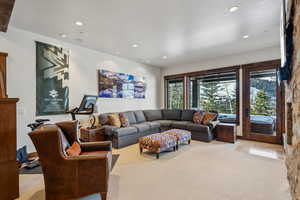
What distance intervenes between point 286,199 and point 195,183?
3.68 feet

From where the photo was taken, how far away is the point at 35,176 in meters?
2.53

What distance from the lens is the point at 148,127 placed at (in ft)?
16.0

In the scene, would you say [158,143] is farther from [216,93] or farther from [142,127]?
[216,93]

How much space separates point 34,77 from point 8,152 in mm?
2218

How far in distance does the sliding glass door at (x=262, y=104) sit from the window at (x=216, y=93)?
43 cm

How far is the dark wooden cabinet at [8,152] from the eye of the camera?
6.05 feet

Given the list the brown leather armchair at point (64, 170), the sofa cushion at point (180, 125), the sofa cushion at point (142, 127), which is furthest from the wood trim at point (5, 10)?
the sofa cushion at point (180, 125)

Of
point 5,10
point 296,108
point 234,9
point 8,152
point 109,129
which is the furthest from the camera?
point 109,129

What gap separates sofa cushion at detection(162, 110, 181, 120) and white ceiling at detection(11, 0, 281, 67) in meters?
2.72

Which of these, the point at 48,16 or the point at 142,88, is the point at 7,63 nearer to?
the point at 48,16

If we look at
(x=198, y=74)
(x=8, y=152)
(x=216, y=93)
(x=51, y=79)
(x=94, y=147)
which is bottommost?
(x=94, y=147)

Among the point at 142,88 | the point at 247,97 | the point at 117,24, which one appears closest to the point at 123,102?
the point at 142,88

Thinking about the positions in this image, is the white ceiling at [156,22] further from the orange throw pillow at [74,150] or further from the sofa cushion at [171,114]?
the sofa cushion at [171,114]

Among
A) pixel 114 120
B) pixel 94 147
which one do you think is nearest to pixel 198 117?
pixel 114 120
